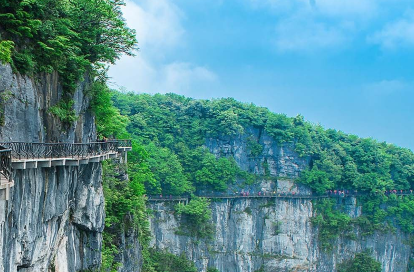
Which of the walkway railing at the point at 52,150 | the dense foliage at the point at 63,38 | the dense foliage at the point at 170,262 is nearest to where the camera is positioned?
the walkway railing at the point at 52,150

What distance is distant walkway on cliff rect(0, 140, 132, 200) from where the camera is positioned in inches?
493

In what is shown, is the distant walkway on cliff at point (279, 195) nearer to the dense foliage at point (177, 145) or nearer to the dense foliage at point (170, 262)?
the dense foliage at point (177, 145)

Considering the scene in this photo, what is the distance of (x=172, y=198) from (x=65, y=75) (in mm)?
35587

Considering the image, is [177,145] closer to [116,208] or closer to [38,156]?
[116,208]

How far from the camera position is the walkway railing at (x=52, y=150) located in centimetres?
1450

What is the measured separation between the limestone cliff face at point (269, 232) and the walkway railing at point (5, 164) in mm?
40988

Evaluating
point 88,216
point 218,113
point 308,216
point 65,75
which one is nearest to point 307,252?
point 308,216

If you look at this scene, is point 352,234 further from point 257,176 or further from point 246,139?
point 246,139

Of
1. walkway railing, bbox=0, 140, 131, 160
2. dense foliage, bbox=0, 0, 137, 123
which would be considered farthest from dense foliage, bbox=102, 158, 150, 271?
dense foliage, bbox=0, 0, 137, 123

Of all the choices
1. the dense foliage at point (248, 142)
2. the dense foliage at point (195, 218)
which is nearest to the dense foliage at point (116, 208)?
the dense foliage at point (195, 218)

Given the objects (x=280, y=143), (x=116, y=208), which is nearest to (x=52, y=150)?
(x=116, y=208)

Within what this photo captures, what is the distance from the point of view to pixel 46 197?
17.2 m

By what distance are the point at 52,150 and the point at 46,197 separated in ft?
5.77

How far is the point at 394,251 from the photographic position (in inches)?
2443
